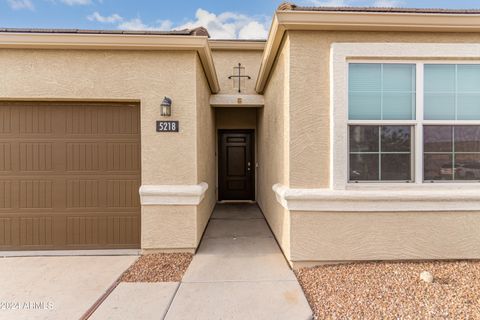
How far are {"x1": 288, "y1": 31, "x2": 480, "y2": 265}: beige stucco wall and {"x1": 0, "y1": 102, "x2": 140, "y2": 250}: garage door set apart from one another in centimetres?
264

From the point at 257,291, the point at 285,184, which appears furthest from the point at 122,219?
the point at 285,184

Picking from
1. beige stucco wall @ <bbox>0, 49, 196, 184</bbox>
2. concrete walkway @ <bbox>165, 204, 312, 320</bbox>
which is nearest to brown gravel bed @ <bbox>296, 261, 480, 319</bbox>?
concrete walkway @ <bbox>165, 204, 312, 320</bbox>

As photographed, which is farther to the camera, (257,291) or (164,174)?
(164,174)

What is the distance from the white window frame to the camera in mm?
3240

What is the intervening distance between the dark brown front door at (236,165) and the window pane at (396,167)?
15.3ft

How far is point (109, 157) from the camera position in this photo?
3.88 meters

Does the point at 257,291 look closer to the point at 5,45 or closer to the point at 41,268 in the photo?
the point at 41,268

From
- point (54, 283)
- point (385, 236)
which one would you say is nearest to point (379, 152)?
point (385, 236)

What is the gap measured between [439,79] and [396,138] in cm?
104

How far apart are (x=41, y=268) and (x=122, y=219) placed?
3.88ft

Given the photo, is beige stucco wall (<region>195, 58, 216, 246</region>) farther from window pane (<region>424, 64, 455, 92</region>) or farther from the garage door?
window pane (<region>424, 64, 455, 92</region>)

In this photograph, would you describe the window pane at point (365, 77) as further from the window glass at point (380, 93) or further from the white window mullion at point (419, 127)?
the white window mullion at point (419, 127)

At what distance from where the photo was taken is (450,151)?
336 cm

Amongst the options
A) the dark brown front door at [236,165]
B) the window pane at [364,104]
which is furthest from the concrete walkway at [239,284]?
the dark brown front door at [236,165]
